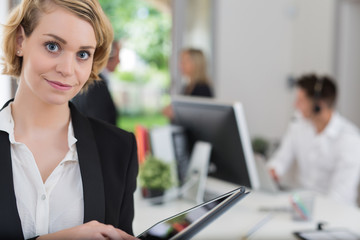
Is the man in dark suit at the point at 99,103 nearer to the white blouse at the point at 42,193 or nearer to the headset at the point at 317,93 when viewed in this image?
the white blouse at the point at 42,193

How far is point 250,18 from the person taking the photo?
5.23 m

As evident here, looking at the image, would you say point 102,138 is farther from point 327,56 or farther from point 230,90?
point 327,56

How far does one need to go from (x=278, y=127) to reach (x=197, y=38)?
67.5 inches

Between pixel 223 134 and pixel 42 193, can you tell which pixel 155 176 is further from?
pixel 42 193

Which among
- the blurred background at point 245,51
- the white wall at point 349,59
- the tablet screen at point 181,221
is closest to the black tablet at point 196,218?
the tablet screen at point 181,221

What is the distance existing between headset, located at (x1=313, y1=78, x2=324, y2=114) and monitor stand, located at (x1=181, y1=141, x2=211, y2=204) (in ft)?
3.47

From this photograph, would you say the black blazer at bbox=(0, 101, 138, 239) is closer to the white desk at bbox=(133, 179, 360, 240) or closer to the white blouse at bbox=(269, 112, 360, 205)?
the white desk at bbox=(133, 179, 360, 240)

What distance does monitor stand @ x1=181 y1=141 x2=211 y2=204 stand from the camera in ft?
6.94

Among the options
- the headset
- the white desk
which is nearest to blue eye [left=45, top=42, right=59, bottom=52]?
the white desk

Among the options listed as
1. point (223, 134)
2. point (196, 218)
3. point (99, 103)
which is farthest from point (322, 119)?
point (196, 218)

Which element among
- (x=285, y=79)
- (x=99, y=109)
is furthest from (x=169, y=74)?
(x=99, y=109)

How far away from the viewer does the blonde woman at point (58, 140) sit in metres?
0.84

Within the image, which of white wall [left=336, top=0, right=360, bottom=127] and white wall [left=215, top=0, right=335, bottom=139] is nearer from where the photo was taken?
white wall [left=215, top=0, right=335, bottom=139]

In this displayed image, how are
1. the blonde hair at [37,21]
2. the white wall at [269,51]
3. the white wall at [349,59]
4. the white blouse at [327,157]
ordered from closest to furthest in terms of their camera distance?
1. the blonde hair at [37,21]
2. the white blouse at [327,157]
3. the white wall at [269,51]
4. the white wall at [349,59]
